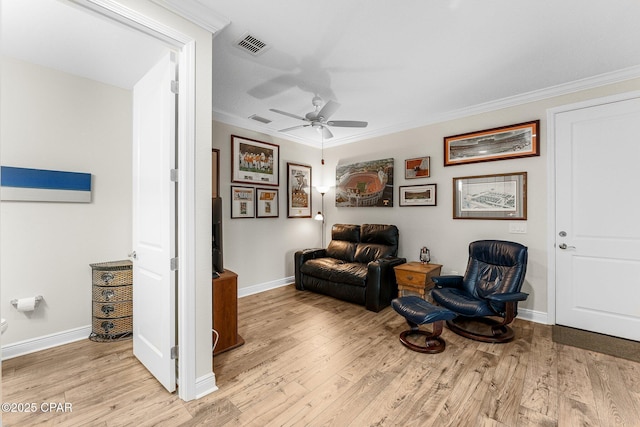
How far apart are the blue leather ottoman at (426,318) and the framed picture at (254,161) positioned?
2.83 meters

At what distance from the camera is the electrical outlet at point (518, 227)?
3.47 metres

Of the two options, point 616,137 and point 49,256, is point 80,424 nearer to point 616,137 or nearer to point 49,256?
point 49,256

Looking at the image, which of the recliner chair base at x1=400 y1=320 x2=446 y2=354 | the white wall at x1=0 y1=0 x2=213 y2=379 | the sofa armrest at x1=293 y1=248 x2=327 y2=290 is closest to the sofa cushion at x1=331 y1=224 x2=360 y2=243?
the sofa armrest at x1=293 y1=248 x2=327 y2=290

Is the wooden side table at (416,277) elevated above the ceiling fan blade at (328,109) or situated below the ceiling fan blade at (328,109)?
below

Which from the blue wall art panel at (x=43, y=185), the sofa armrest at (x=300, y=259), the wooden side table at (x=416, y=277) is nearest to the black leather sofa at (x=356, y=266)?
the sofa armrest at (x=300, y=259)

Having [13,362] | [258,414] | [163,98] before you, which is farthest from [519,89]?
[13,362]

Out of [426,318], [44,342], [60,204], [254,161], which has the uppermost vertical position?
[254,161]

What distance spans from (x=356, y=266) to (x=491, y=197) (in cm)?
199

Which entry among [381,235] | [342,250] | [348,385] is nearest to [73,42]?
[348,385]

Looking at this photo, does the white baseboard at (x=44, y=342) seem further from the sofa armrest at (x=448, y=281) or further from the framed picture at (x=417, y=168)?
the framed picture at (x=417, y=168)

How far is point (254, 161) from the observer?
14.9ft

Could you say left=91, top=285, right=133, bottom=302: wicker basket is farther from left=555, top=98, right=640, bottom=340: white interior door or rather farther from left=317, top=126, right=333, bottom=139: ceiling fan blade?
left=555, top=98, right=640, bottom=340: white interior door

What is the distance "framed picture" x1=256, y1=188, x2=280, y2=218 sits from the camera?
15.2 ft

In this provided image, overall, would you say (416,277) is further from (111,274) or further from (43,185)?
(43,185)
